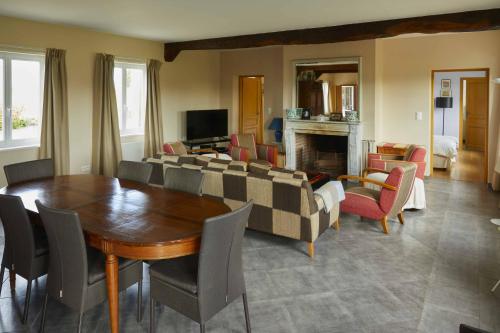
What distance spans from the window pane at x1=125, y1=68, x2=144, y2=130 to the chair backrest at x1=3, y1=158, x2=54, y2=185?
360cm

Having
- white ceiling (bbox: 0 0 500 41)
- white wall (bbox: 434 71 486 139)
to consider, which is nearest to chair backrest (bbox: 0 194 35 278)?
white ceiling (bbox: 0 0 500 41)

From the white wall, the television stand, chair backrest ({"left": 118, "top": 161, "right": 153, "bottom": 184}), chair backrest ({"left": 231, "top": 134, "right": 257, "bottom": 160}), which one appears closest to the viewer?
chair backrest ({"left": 118, "top": 161, "right": 153, "bottom": 184})

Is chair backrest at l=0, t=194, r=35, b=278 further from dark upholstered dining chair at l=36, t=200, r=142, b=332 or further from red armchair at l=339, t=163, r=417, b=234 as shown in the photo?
red armchair at l=339, t=163, r=417, b=234

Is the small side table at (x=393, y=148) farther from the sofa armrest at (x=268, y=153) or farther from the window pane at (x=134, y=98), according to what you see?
the window pane at (x=134, y=98)

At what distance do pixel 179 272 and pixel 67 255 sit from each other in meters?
0.64

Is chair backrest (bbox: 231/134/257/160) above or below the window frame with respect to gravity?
below

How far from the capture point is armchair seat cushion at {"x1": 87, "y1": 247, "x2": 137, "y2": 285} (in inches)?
94.0

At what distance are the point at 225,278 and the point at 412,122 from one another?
6.28 metres

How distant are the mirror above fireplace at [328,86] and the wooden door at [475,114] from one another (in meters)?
5.16

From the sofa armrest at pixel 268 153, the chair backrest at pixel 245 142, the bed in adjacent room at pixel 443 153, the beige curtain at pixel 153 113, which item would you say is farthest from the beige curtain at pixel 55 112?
the bed in adjacent room at pixel 443 153

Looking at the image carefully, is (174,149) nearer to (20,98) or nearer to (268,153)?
(268,153)

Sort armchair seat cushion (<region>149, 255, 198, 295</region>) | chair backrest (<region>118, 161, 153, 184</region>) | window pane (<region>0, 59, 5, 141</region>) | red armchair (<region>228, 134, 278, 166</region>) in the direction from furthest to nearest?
red armchair (<region>228, 134, 278, 166</region>), window pane (<region>0, 59, 5, 141</region>), chair backrest (<region>118, 161, 153, 184</region>), armchair seat cushion (<region>149, 255, 198, 295</region>)

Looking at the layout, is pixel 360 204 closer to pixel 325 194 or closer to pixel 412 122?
pixel 325 194

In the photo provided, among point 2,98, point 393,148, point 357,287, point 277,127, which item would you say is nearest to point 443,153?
point 393,148
